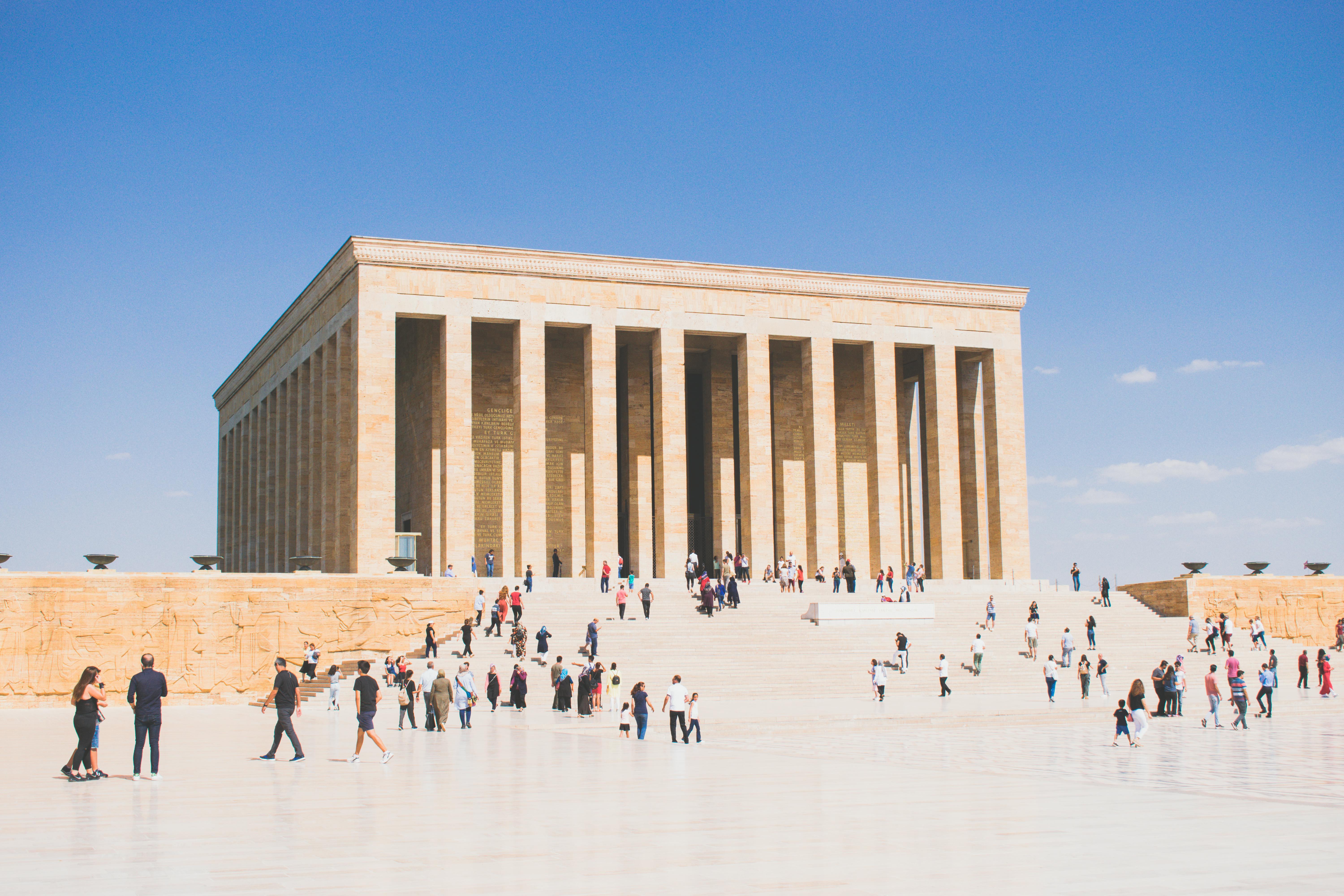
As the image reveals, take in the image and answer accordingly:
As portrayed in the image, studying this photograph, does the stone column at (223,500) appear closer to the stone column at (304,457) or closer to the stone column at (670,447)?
the stone column at (304,457)

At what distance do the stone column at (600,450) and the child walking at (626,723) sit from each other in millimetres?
17585

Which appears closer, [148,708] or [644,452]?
[148,708]

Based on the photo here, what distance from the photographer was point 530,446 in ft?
113

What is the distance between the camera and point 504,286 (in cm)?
3534

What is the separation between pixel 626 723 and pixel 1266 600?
23996mm

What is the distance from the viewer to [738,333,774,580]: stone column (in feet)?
121

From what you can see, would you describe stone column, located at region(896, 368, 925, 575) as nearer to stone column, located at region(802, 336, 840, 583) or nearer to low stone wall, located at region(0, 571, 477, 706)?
stone column, located at region(802, 336, 840, 583)

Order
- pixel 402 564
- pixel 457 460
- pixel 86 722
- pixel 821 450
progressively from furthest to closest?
pixel 821 450 → pixel 457 460 → pixel 402 564 → pixel 86 722

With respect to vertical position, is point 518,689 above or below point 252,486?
below

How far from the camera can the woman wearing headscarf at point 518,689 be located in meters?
20.9

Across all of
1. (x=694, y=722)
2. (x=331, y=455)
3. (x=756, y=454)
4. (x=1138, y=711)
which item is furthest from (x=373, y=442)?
(x=1138, y=711)

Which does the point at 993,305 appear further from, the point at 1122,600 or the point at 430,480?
the point at 430,480

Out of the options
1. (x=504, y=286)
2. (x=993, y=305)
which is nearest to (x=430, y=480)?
(x=504, y=286)

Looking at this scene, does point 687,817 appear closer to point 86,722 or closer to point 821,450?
point 86,722
